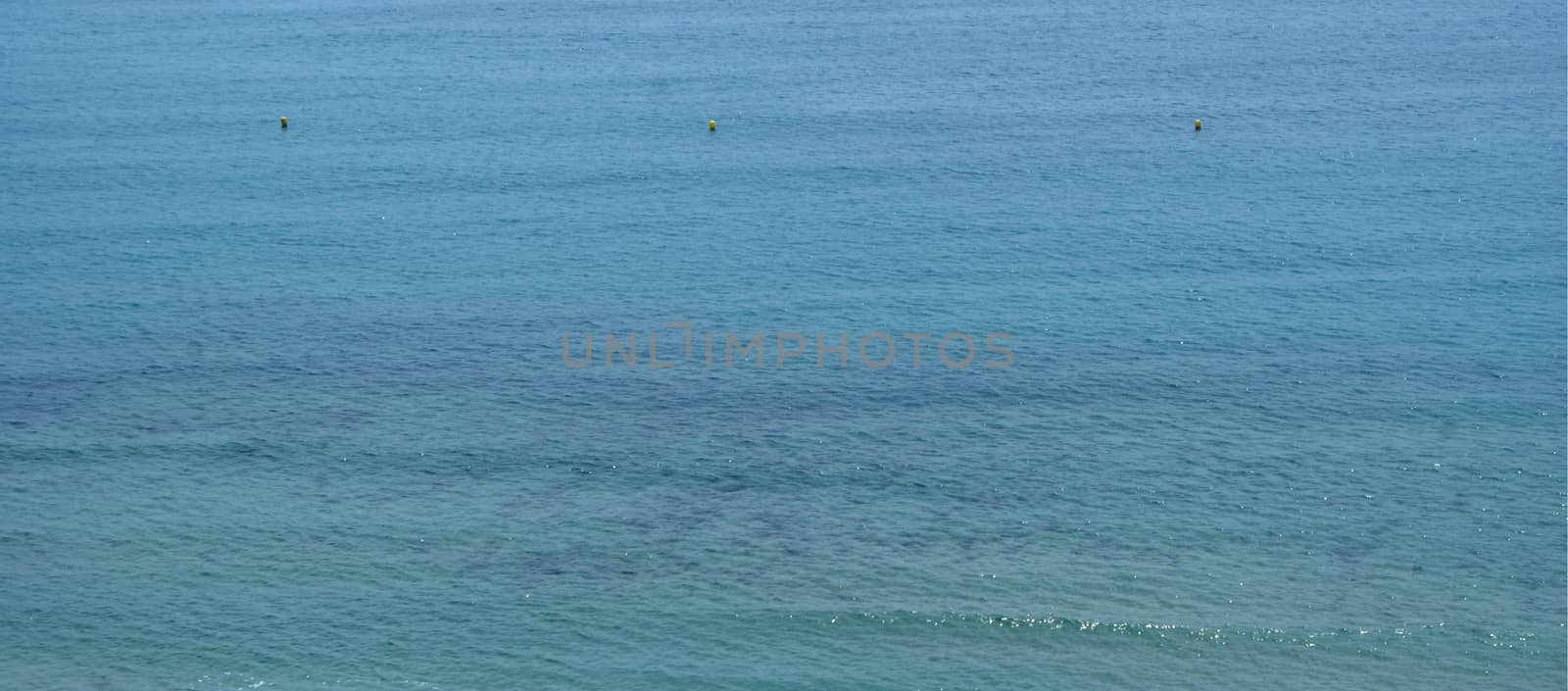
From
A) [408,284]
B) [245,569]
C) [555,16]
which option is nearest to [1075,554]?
[245,569]

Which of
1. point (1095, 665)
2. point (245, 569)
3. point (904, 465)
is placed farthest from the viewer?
point (904, 465)

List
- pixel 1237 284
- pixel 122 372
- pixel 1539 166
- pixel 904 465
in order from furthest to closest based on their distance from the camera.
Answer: pixel 1539 166 < pixel 1237 284 < pixel 122 372 < pixel 904 465

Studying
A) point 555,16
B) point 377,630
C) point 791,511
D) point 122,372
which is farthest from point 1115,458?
point 555,16

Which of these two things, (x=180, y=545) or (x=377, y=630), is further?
(x=180, y=545)

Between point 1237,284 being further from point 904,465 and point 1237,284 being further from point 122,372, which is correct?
point 122,372

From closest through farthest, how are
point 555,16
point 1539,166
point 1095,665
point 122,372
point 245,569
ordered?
1. point 1095,665
2. point 245,569
3. point 122,372
4. point 1539,166
5. point 555,16

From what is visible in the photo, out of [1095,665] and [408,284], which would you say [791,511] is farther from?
[408,284]
